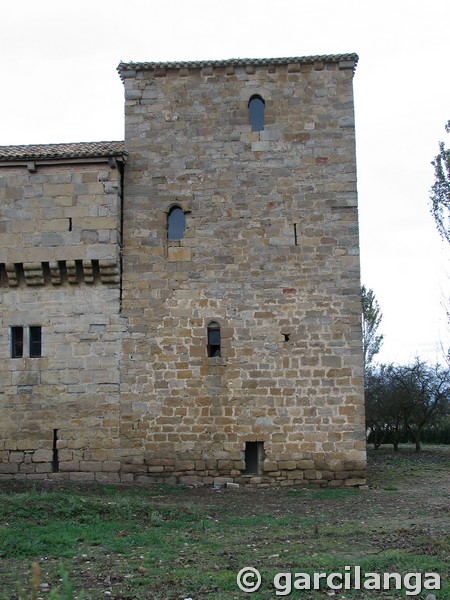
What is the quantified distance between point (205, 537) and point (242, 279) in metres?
6.77

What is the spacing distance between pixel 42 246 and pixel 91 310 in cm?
173

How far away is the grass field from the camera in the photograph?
22.9 feet

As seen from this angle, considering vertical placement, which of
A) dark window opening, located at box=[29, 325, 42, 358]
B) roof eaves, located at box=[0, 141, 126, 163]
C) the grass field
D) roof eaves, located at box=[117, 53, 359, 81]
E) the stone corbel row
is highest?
roof eaves, located at box=[117, 53, 359, 81]

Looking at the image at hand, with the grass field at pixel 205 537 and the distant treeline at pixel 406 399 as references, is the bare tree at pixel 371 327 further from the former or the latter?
the grass field at pixel 205 537

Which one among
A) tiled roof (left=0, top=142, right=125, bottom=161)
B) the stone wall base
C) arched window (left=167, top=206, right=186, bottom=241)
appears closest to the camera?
the stone wall base

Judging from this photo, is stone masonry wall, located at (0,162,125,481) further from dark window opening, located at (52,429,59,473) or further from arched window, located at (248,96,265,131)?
arched window, located at (248,96,265,131)

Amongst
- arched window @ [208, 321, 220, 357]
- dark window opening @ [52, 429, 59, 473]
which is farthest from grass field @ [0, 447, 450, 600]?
arched window @ [208, 321, 220, 357]

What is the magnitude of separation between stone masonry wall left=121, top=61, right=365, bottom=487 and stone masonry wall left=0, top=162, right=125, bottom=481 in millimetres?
482

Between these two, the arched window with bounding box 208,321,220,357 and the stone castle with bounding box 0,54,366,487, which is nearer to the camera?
the stone castle with bounding box 0,54,366,487

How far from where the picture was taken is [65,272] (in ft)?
49.2

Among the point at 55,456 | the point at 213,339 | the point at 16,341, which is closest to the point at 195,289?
the point at 213,339

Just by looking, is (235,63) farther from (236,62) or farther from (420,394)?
(420,394)

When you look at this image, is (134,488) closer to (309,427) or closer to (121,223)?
(309,427)

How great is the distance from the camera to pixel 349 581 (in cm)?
Result: 684
